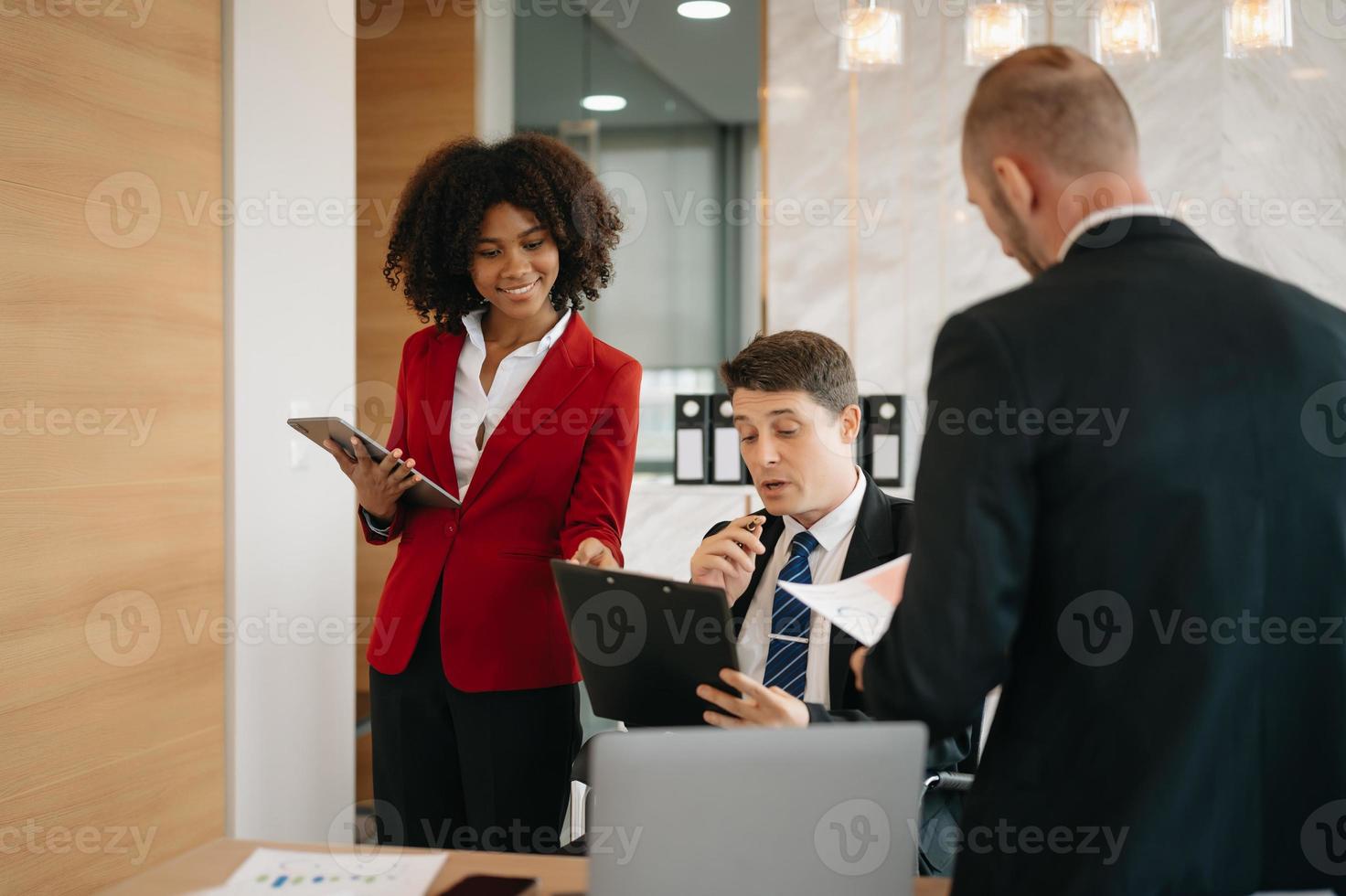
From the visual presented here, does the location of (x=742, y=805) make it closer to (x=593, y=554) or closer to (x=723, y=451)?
(x=593, y=554)

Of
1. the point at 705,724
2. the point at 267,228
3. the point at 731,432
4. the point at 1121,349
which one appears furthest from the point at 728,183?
the point at 1121,349

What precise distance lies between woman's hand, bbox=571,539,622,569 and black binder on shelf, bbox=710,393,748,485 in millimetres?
1895

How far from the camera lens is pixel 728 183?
513 centimetres

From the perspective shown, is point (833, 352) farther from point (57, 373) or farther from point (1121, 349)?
point (57, 373)

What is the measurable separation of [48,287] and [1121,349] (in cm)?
214

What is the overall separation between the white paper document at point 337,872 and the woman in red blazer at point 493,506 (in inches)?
24.3

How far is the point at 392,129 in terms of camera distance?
4551 mm

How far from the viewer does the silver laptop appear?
986mm

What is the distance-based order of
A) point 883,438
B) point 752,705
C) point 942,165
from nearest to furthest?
point 752,705, point 883,438, point 942,165

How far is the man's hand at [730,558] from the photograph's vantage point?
1.90m

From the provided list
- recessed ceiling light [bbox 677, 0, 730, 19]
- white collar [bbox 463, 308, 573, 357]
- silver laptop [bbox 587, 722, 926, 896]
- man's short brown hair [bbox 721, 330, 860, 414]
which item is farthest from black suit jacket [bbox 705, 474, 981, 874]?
recessed ceiling light [bbox 677, 0, 730, 19]

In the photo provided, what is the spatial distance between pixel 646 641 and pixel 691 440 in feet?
7.83

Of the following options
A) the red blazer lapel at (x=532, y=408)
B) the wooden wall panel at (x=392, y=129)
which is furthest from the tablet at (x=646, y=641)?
the wooden wall panel at (x=392, y=129)

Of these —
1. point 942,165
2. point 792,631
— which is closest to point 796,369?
point 792,631
